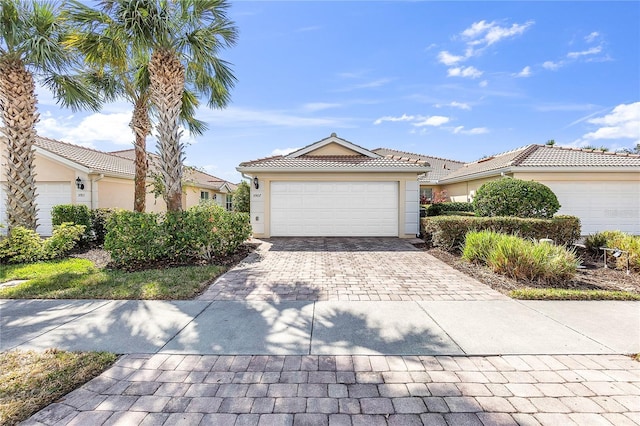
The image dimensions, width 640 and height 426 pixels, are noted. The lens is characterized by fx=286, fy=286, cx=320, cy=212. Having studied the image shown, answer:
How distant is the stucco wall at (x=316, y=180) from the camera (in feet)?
40.6

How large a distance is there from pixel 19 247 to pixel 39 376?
763 centimetres

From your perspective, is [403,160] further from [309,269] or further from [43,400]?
[43,400]

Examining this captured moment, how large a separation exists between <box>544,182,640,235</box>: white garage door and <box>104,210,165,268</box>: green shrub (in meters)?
15.0

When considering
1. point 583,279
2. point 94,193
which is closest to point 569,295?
point 583,279

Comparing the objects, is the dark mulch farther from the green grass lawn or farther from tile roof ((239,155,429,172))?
the green grass lawn

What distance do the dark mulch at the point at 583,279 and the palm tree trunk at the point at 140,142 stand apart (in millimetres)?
11572

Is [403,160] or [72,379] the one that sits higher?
[403,160]

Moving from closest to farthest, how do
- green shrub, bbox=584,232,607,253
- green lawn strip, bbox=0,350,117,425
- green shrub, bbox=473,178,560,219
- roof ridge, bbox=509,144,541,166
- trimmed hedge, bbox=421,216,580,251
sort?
green lawn strip, bbox=0,350,117,425, green shrub, bbox=584,232,607,253, trimmed hedge, bbox=421,216,580,251, green shrub, bbox=473,178,560,219, roof ridge, bbox=509,144,541,166

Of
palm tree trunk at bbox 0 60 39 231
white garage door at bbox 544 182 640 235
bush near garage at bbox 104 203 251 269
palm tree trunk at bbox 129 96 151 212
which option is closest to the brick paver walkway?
bush near garage at bbox 104 203 251 269

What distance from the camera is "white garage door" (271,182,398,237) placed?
12.5 m

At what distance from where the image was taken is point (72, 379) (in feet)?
9.07

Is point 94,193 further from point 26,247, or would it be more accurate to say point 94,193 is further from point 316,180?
point 316,180

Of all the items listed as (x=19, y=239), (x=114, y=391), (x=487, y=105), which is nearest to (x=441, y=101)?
(x=487, y=105)

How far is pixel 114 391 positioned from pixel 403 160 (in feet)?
39.8
